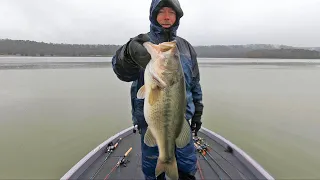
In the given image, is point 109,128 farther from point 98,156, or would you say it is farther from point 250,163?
point 250,163

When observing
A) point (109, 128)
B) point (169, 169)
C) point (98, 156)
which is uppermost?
point (169, 169)

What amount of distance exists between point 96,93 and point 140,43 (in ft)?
49.1

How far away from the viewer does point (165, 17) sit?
8.66ft

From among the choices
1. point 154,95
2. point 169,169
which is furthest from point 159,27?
point 169,169

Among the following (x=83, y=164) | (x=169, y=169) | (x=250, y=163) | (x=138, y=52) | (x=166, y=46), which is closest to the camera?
(x=166, y=46)

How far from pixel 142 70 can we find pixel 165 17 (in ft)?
2.21

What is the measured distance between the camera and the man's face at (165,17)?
2635 millimetres

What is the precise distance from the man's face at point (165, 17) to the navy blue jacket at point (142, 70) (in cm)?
4

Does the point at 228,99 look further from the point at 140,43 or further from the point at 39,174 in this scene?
the point at 140,43

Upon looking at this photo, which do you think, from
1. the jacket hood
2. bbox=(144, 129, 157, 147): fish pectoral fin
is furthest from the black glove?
bbox=(144, 129, 157, 147): fish pectoral fin

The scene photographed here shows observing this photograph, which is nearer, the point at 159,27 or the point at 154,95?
the point at 154,95

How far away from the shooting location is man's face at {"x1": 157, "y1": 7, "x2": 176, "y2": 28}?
8.64 feet

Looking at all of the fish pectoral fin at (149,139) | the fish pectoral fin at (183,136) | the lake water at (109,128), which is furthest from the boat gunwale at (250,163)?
the fish pectoral fin at (149,139)

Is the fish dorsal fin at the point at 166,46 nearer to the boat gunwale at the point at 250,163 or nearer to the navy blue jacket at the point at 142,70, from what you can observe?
the navy blue jacket at the point at 142,70
